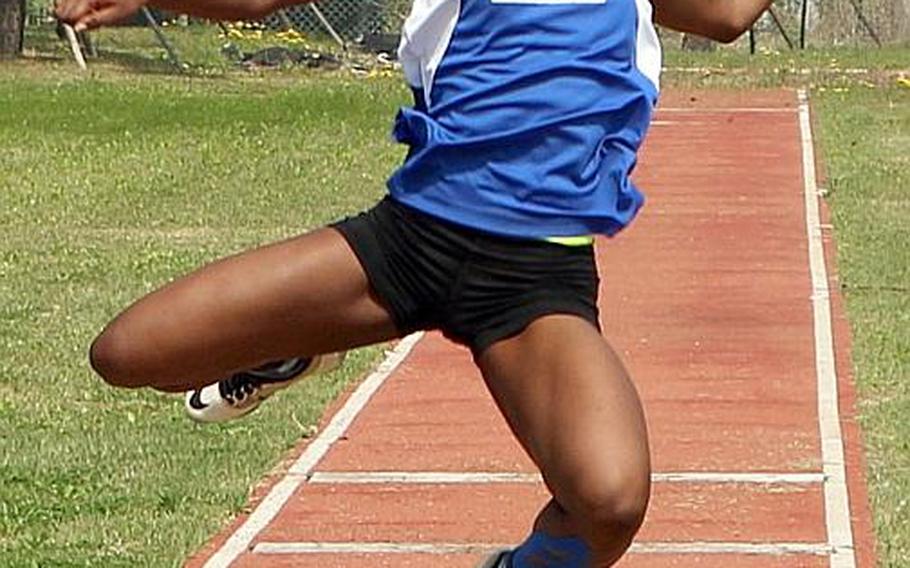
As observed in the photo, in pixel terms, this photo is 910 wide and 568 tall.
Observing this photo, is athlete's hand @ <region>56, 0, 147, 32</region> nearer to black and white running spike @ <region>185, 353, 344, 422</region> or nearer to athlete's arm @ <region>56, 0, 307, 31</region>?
athlete's arm @ <region>56, 0, 307, 31</region>

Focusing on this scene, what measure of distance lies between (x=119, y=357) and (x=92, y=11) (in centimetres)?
91

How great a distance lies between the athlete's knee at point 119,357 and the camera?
5.63 m

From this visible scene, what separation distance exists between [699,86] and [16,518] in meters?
20.9

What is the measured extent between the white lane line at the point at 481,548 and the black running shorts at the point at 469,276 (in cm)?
218

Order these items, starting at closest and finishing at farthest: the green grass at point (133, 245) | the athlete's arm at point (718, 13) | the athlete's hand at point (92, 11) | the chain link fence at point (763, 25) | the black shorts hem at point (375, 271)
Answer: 1. the athlete's hand at point (92, 11)
2. the black shorts hem at point (375, 271)
3. the athlete's arm at point (718, 13)
4. the green grass at point (133, 245)
5. the chain link fence at point (763, 25)

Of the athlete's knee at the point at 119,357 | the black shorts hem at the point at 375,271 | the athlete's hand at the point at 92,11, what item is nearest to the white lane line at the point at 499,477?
the athlete's knee at the point at 119,357

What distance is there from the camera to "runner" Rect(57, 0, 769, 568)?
5469mm

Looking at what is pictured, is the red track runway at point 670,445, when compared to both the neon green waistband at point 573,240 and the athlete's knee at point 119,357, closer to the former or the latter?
the athlete's knee at point 119,357

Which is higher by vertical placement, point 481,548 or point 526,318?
point 526,318

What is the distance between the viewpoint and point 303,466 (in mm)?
8898

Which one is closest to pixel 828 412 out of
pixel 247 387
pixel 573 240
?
pixel 247 387

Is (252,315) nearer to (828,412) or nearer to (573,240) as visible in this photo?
(573,240)

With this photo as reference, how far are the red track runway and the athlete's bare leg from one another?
207 centimetres

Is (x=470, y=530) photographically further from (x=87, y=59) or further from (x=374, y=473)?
(x=87, y=59)
